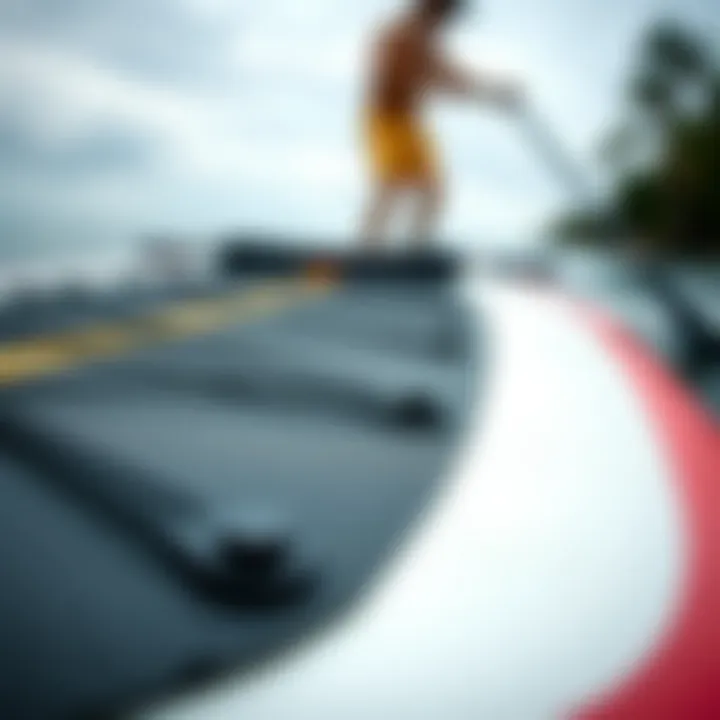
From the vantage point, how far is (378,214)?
133 centimetres

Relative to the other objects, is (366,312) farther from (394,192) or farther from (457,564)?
(394,192)

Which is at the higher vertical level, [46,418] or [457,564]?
[46,418]

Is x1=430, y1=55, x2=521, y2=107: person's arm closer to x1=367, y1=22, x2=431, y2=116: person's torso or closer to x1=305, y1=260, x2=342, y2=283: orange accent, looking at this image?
x1=367, y1=22, x2=431, y2=116: person's torso

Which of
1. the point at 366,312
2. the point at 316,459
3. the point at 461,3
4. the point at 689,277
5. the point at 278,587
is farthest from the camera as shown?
the point at 689,277

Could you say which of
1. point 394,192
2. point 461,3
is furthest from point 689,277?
point 461,3

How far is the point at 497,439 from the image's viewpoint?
1.35 ft

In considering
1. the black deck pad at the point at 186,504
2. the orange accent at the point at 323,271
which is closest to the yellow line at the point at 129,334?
the black deck pad at the point at 186,504

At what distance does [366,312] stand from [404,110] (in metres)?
0.65

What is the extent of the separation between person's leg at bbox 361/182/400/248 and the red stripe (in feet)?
2.62

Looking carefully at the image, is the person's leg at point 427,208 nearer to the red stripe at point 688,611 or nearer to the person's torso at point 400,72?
the person's torso at point 400,72

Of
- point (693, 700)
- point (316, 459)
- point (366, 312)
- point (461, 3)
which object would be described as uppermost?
point (461, 3)

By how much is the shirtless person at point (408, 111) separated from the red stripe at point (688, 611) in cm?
82

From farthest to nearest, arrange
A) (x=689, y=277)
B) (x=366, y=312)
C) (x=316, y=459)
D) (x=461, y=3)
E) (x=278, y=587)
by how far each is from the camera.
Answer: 1. (x=689, y=277)
2. (x=461, y=3)
3. (x=366, y=312)
4. (x=316, y=459)
5. (x=278, y=587)

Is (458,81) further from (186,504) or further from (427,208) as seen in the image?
(186,504)
